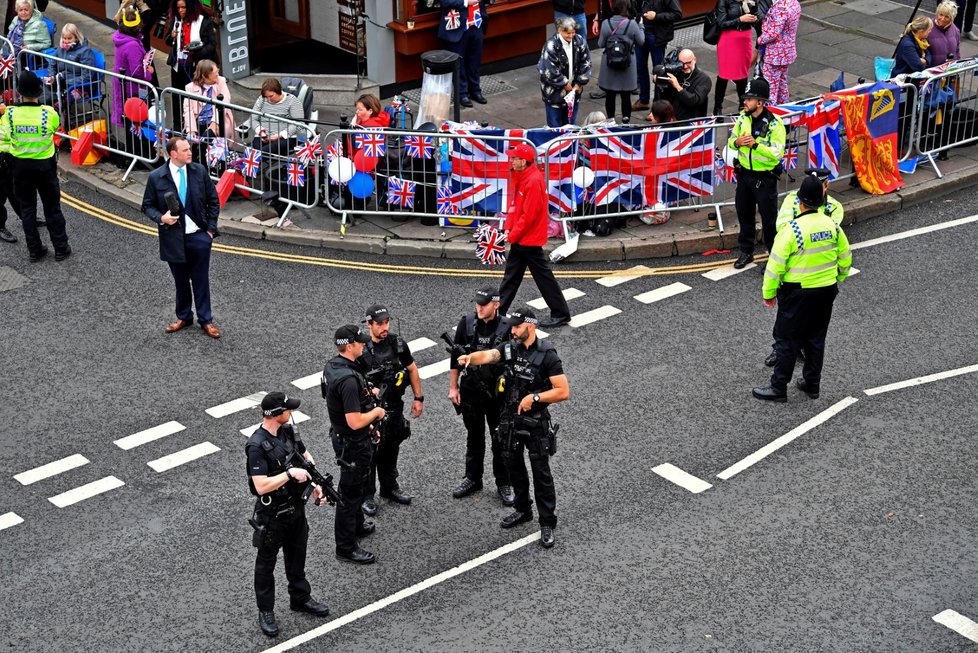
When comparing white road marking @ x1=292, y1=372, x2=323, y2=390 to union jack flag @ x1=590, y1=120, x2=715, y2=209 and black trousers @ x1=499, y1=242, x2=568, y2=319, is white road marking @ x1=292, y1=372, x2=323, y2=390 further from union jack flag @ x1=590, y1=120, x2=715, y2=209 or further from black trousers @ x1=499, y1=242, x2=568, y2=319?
union jack flag @ x1=590, y1=120, x2=715, y2=209

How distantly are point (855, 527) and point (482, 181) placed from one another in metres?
6.56

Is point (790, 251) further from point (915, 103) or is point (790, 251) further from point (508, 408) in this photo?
point (915, 103)

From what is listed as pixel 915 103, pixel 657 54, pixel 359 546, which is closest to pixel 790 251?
pixel 359 546

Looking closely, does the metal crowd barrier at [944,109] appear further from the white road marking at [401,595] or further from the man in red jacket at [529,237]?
the white road marking at [401,595]

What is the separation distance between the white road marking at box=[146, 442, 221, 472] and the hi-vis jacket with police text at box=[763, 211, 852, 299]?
4739 millimetres

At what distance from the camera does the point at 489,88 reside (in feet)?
66.5

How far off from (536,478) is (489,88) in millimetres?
11083

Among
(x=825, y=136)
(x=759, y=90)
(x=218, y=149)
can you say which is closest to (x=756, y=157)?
(x=759, y=90)

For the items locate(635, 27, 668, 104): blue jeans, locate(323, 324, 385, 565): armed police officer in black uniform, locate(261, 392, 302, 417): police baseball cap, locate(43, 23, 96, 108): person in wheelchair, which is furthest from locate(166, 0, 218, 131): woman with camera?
locate(261, 392, 302, 417): police baseball cap

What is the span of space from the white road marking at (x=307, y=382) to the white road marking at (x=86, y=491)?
6.58ft

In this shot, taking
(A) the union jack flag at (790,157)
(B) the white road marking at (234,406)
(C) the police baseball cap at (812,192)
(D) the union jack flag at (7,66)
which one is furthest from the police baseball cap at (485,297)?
(D) the union jack flag at (7,66)

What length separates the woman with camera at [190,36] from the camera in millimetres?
18344

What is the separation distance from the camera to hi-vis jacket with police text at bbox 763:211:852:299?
11.9 metres

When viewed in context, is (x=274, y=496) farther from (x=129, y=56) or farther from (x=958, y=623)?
(x=129, y=56)
